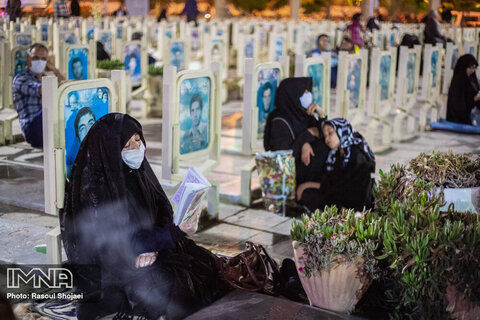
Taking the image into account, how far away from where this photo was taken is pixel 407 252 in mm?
3289

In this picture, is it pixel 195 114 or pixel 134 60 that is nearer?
pixel 195 114

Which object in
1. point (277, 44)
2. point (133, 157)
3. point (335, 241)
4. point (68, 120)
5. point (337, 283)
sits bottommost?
point (337, 283)

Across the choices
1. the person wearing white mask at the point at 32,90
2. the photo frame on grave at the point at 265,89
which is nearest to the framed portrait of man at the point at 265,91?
the photo frame on grave at the point at 265,89

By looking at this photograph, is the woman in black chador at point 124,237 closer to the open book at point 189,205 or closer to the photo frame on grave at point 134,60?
the open book at point 189,205

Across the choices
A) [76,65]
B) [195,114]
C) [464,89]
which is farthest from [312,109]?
[464,89]

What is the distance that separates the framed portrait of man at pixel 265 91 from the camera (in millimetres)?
6422

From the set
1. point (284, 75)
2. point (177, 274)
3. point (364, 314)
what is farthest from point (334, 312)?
point (284, 75)

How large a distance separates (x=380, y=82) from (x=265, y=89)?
259 cm

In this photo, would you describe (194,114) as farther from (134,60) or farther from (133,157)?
(134,60)

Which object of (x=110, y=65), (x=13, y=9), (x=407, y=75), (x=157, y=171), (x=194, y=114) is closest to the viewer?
(x=194, y=114)

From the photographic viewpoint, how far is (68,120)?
14.3 ft

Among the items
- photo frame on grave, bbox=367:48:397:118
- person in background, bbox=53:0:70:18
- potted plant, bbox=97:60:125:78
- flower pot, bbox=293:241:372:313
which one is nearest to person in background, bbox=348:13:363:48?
photo frame on grave, bbox=367:48:397:118

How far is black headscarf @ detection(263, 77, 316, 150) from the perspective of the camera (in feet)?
20.4

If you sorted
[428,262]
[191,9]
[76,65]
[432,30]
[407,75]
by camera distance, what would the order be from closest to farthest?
1. [428,262]
2. [76,65]
3. [407,75]
4. [432,30]
5. [191,9]
